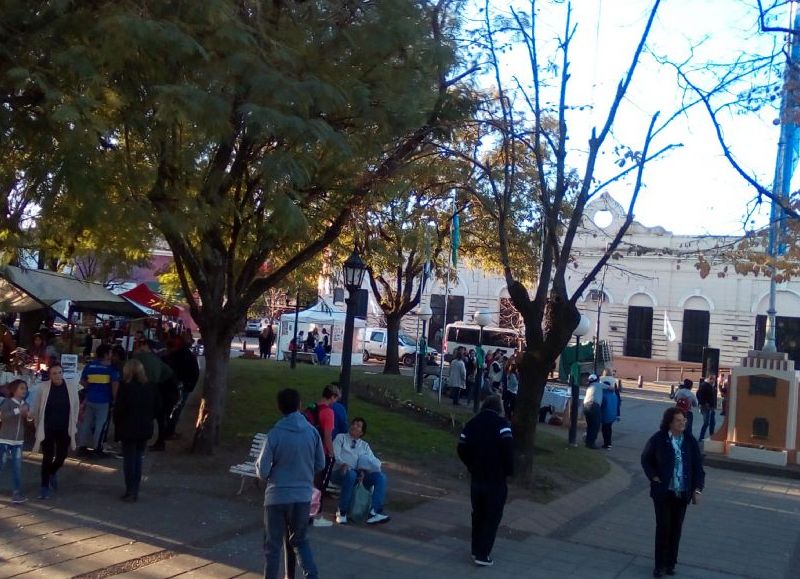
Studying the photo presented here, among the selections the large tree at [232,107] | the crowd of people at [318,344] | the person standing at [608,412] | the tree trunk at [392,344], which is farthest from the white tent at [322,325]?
the large tree at [232,107]

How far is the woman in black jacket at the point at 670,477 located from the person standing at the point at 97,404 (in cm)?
720

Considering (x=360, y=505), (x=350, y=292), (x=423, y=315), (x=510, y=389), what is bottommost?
(x=360, y=505)

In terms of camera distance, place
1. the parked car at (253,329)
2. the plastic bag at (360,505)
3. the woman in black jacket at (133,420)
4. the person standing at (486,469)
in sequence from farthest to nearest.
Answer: the parked car at (253,329) → the woman in black jacket at (133,420) → the plastic bag at (360,505) → the person standing at (486,469)

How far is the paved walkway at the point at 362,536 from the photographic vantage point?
7.46m

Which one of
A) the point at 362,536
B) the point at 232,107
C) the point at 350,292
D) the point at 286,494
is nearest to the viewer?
the point at 286,494

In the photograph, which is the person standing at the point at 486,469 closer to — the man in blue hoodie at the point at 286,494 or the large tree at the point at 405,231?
the man in blue hoodie at the point at 286,494

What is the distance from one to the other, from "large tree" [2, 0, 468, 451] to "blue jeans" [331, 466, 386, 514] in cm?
268

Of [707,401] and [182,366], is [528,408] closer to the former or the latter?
[182,366]

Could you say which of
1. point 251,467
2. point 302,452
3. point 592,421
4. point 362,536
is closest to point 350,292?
point 251,467

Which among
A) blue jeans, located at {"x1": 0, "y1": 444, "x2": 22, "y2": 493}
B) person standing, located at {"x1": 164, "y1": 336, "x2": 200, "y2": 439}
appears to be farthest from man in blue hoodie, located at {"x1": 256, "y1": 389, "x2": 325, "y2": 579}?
person standing, located at {"x1": 164, "y1": 336, "x2": 200, "y2": 439}

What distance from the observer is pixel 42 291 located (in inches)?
621

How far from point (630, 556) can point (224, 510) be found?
172 inches

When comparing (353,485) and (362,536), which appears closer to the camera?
(362,536)

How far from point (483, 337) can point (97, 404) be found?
3514cm
